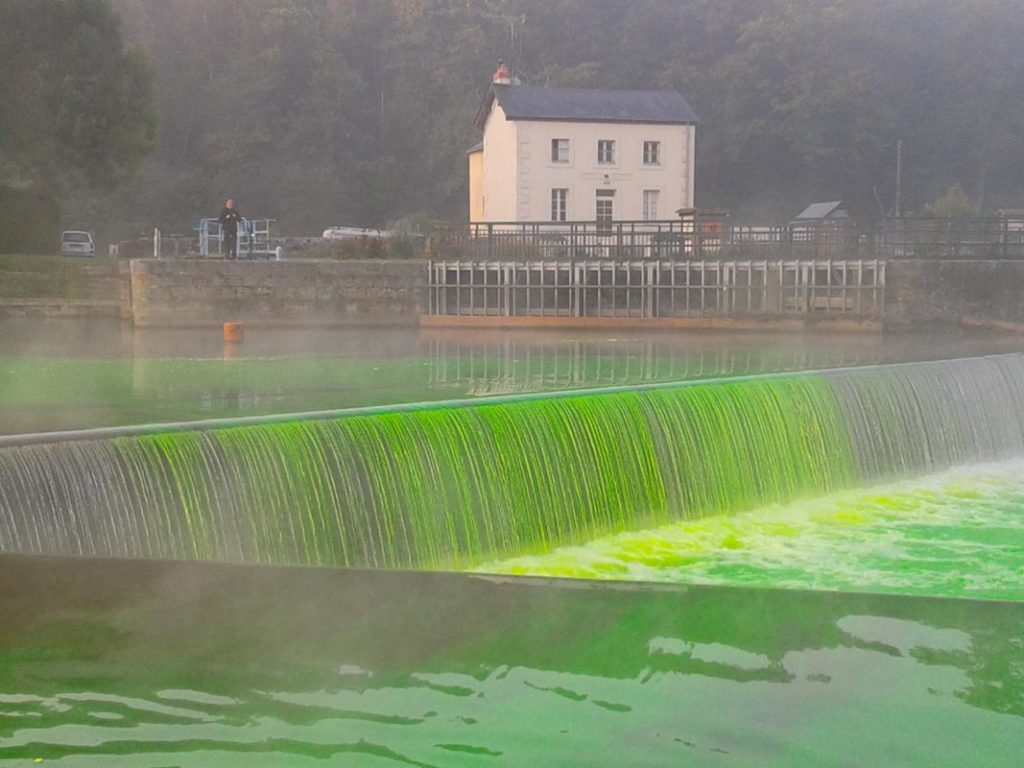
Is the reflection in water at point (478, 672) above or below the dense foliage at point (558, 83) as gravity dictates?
below

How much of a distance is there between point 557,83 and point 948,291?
3508cm

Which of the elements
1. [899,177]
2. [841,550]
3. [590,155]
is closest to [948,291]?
[590,155]

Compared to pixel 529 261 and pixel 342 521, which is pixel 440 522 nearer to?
pixel 342 521

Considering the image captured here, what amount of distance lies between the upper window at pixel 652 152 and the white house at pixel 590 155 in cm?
3

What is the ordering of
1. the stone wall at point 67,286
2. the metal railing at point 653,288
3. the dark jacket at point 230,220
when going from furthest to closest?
1. the stone wall at point 67,286
2. the dark jacket at point 230,220
3. the metal railing at point 653,288

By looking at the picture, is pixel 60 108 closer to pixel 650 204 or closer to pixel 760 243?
pixel 650 204

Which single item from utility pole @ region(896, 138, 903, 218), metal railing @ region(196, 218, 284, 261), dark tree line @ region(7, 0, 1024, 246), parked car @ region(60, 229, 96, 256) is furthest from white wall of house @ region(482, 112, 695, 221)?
dark tree line @ region(7, 0, 1024, 246)

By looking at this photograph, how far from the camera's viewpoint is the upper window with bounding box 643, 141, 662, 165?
40.3 metres

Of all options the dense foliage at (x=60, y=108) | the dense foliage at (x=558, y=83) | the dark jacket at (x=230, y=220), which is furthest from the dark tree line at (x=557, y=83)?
the dark jacket at (x=230, y=220)

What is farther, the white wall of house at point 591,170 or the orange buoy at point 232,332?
the white wall of house at point 591,170

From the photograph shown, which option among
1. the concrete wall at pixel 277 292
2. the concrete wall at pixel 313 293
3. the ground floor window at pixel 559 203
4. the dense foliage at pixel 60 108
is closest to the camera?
the concrete wall at pixel 313 293

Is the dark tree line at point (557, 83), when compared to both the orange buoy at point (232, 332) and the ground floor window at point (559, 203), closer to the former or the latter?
the ground floor window at point (559, 203)

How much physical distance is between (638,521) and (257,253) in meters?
24.3

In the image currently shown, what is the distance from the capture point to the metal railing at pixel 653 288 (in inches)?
1070
